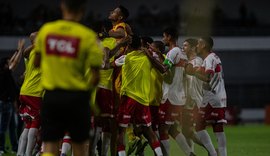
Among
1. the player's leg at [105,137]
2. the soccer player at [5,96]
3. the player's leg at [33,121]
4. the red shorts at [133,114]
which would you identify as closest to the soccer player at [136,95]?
the red shorts at [133,114]

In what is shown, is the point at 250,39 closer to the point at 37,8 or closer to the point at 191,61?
the point at 37,8

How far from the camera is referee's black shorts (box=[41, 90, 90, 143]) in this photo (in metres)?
10.4

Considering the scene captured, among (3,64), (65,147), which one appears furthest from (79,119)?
(3,64)

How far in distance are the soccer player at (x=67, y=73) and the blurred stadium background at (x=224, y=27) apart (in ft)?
103

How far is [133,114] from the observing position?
15.4 m

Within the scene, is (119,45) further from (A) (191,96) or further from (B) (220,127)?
(A) (191,96)

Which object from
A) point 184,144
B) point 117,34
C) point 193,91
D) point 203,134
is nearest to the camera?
point 117,34

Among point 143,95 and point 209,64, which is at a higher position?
Answer: point 209,64

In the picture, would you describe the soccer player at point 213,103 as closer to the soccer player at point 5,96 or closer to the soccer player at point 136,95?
the soccer player at point 136,95

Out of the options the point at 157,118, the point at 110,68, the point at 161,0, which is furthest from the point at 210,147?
the point at 161,0

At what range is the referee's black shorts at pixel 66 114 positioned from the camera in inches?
410

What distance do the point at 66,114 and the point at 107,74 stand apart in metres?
5.03

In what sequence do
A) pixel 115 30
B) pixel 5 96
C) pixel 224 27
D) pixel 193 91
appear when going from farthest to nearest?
1. pixel 224 27
2. pixel 5 96
3. pixel 193 91
4. pixel 115 30

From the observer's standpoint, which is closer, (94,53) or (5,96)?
(94,53)
